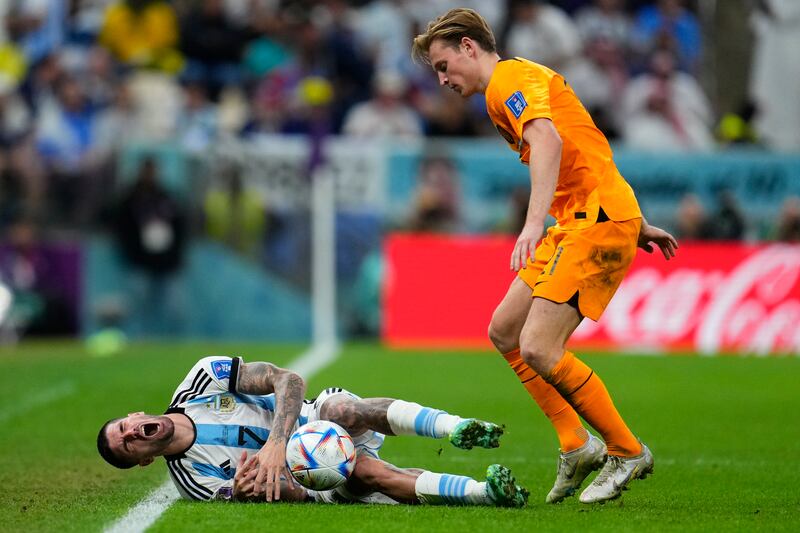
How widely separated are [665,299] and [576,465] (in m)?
11.2

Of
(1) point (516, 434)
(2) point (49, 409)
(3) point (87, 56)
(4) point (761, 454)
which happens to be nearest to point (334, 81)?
(3) point (87, 56)

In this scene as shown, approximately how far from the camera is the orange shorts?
661cm

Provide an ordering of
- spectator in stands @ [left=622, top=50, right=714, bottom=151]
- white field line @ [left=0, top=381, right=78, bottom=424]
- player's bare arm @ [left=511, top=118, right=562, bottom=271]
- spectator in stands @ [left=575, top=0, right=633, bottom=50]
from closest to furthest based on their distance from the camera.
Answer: player's bare arm @ [left=511, top=118, right=562, bottom=271] → white field line @ [left=0, top=381, right=78, bottom=424] → spectator in stands @ [left=622, top=50, right=714, bottom=151] → spectator in stands @ [left=575, top=0, right=633, bottom=50]

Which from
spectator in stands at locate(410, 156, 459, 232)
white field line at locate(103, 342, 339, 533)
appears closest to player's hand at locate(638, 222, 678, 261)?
white field line at locate(103, 342, 339, 533)

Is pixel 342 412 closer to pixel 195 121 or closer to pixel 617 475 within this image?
pixel 617 475

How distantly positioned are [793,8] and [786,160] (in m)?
3.10

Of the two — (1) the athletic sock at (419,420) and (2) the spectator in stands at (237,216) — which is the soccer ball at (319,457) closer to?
(1) the athletic sock at (419,420)

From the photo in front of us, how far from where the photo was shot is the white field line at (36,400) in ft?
37.1

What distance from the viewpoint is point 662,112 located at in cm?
2014

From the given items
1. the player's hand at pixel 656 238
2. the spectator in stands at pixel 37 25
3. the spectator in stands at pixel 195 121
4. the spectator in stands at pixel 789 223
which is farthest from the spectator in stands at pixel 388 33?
the player's hand at pixel 656 238

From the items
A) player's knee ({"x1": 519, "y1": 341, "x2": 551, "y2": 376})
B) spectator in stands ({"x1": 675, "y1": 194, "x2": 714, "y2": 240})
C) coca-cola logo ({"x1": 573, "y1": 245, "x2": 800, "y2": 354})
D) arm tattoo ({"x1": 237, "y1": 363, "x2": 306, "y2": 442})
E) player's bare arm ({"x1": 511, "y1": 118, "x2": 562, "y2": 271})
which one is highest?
player's bare arm ({"x1": 511, "y1": 118, "x2": 562, "y2": 271})

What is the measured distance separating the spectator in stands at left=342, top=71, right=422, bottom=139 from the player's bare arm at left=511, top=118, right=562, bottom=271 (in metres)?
12.8

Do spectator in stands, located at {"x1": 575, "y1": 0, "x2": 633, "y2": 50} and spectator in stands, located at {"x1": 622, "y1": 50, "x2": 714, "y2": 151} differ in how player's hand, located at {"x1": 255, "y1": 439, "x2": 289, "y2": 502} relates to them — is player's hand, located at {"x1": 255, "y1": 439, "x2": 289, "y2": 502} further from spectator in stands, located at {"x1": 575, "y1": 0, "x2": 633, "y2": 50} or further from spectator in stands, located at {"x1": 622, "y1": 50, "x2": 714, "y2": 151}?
spectator in stands, located at {"x1": 575, "y1": 0, "x2": 633, "y2": 50}

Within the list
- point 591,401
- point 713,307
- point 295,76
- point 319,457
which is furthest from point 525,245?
point 295,76
